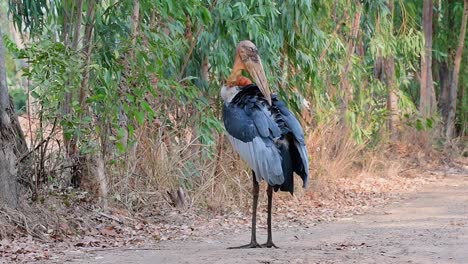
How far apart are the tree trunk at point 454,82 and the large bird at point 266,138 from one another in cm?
1128

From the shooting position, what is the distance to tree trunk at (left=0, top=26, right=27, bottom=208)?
8.59 meters

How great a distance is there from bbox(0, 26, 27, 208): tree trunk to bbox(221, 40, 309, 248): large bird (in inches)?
82.3

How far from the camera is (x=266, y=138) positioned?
808 cm

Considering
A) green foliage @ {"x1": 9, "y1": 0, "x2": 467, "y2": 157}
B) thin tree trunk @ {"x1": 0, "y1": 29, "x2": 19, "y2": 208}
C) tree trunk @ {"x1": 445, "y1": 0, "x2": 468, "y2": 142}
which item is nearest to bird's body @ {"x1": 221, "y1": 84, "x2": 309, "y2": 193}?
green foliage @ {"x1": 9, "y1": 0, "x2": 467, "y2": 157}

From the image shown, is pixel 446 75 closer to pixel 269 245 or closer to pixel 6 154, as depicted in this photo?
pixel 269 245

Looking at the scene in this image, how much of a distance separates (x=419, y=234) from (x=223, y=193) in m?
2.88

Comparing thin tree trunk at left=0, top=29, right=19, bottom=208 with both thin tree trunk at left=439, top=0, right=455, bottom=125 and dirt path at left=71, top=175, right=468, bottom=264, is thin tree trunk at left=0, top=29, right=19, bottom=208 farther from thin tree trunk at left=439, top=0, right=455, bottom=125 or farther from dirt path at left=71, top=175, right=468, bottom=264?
thin tree trunk at left=439, top=0, right=455, bottom=125

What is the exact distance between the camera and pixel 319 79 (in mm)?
12617

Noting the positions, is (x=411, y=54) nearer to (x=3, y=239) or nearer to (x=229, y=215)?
(x=229, y=215)

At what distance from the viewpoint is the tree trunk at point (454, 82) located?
19.4m

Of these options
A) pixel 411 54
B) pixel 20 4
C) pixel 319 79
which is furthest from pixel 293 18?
pixel 411 54

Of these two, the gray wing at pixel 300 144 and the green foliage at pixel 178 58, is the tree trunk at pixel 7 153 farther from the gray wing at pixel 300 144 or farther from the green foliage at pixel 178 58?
the gray wing at pixel 300 144

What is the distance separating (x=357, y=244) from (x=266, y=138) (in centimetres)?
126

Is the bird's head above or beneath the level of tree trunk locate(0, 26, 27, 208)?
above
